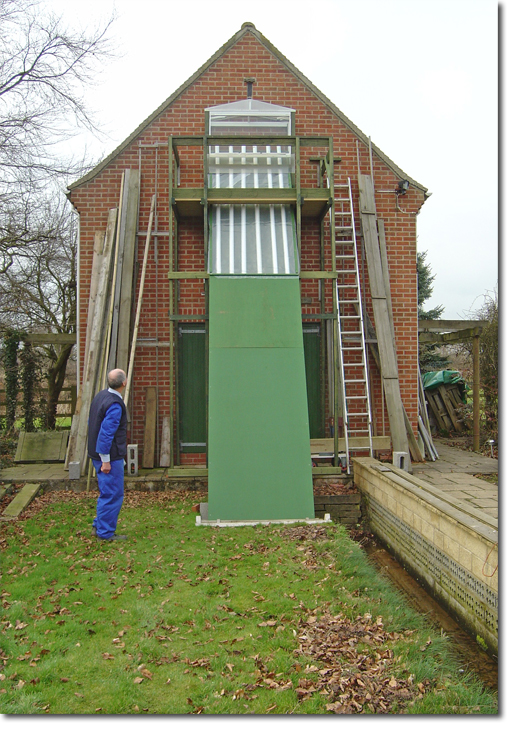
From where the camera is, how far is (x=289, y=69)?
974 cm

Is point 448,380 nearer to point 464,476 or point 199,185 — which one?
point 464,476

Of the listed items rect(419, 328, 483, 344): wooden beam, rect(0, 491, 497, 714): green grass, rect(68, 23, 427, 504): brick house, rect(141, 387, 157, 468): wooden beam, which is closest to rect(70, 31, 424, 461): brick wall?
rect(68, 23, 427, 504): brick house

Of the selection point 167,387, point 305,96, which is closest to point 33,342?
point 167,387

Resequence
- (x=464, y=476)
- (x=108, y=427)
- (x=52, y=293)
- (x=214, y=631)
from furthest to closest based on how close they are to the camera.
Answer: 1. (x=52, y=293)
2. (x=464, y=476)
3. (x=108, y=427)
4. (x=214, y=631)

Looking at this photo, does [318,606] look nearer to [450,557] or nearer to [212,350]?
[450,557]

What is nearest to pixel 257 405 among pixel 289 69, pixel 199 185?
pixel 199 185

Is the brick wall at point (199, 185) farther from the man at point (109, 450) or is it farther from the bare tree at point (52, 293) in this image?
the bare tree at point (52, 293)

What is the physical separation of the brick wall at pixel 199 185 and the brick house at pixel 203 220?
2 cm

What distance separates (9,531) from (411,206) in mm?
7922

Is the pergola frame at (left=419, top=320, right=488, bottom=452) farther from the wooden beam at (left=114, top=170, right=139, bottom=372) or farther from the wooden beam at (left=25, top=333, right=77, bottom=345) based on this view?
the wooden beam at (left=25, top=333, right=77, bottom=345)

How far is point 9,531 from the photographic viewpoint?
6387 millimetres

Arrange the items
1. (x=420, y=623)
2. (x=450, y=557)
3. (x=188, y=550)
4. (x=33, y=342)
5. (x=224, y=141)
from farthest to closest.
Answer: (x=33, y=342) → (x=224, y=141) → (x=188, y=550) → (x=450, y=557) → (x=420, y=623)

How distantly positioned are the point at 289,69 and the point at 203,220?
3070 mm

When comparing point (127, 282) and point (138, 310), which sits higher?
point (127, 282)
